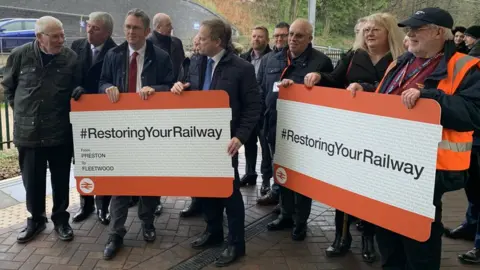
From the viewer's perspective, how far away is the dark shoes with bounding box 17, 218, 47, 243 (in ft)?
12.8

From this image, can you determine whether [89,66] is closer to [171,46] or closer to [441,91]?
[171,46]

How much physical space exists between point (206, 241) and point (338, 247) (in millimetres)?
1222

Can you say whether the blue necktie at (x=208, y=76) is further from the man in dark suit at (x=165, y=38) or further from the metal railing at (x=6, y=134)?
the metal railing at (x=6, y=134)

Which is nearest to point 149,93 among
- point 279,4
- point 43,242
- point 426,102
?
point 43,242

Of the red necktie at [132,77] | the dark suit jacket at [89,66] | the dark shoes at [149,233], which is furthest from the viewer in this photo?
the dark suit jacket at [89,66]

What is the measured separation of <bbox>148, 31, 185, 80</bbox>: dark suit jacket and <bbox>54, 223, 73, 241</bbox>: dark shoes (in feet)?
7.98

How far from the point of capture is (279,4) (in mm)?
33750

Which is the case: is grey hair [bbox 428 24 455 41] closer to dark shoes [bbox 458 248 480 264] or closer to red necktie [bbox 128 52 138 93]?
dark shoes [bbox 458 248 480 264]

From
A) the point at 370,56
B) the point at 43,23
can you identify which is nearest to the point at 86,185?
the point at 43,23

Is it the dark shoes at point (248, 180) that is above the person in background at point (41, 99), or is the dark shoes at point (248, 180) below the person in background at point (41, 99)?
below

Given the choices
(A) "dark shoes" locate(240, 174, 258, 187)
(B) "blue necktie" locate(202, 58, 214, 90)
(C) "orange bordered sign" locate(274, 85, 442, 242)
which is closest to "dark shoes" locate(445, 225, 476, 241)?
(C) "orange bordered sign" locate(274, 85, 442, 242)

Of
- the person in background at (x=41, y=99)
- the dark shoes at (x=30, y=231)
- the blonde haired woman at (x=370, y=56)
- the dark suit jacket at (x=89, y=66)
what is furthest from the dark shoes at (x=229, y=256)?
the dark suit jacket at (x=89, y=66)

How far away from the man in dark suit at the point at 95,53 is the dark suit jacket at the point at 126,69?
1.29 ft

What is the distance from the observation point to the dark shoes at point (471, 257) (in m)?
3.57
